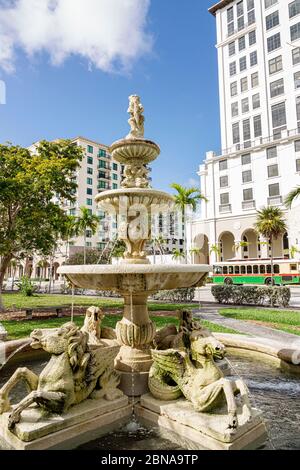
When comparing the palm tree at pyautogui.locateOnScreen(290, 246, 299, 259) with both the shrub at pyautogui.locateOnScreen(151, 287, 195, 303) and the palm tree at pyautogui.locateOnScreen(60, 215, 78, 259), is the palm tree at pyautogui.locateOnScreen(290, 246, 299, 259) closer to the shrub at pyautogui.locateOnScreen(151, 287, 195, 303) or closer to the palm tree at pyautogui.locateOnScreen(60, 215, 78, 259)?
the shrub at pyautogui.locateOnScreen(151, 287, 195, 303)

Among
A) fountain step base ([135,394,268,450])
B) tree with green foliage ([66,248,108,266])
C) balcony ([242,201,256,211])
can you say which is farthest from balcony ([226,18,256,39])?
fountain step base ([135,394,268,450])

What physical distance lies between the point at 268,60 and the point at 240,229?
77.0 ft

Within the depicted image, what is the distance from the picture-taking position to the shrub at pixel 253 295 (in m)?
16.8

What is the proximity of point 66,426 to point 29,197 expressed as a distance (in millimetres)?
12254

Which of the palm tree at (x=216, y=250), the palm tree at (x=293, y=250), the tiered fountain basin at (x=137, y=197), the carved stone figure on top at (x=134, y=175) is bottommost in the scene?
the tiered fountain basin at (x=137, y=197)

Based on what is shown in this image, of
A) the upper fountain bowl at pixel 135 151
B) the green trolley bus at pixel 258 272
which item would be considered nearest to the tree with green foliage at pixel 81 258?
the green trolley bus at pixel 258 272

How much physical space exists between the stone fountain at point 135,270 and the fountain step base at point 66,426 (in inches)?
27.0

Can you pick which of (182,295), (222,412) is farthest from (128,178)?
(182,295)

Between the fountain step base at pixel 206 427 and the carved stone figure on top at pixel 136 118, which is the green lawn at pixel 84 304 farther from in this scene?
the fountain step base at pixel 206 427

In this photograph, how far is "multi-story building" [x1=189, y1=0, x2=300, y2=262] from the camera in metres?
39.1

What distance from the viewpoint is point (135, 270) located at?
419cm

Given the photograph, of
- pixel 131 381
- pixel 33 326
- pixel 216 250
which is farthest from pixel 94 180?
pixel 131 381

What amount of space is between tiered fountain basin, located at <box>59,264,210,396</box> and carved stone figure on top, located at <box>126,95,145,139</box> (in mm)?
3177
